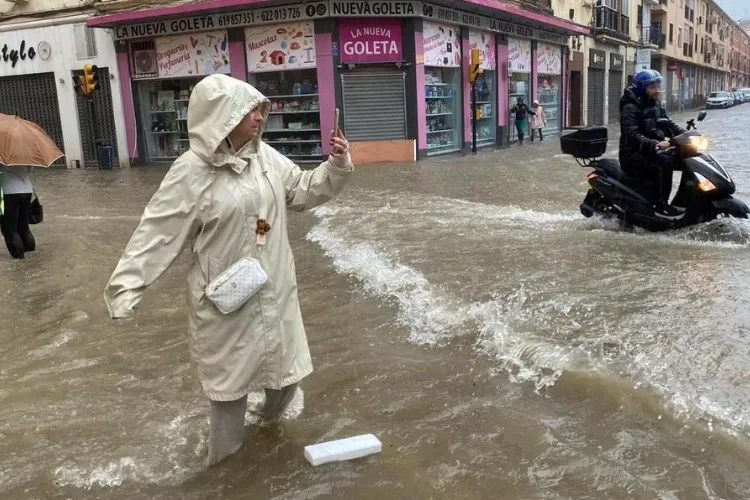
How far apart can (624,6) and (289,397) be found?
122 ft

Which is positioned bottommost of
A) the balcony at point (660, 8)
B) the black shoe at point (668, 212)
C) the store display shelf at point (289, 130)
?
the black shoe at point (668, 212)

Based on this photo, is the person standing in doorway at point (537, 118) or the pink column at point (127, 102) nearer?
the pink column at point (127, 102)

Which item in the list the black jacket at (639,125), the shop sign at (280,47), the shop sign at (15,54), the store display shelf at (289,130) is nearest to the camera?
the black jacket at (639,125)

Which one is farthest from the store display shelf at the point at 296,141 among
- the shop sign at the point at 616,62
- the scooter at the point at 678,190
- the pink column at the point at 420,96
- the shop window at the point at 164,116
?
the shop sign at the point at 616,62

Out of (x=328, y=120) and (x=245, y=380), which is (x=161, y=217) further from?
(x=328, y=120)

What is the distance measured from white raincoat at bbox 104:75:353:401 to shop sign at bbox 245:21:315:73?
14.9m

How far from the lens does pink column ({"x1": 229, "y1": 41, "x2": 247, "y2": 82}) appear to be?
1802 centimetres

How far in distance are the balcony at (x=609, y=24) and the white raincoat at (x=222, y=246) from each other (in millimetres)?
31176

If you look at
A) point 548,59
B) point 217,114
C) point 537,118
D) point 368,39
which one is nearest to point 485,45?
point 537,118

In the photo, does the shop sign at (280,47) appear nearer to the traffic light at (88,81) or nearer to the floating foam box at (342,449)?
the traffic light at (88,81)

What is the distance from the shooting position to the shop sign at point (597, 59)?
30.9m

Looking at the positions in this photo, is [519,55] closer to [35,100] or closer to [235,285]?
[35,100]

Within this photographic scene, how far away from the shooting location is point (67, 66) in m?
20.2

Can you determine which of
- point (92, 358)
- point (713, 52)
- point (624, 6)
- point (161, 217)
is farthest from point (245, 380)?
point (713, 52)
